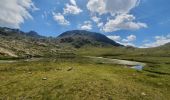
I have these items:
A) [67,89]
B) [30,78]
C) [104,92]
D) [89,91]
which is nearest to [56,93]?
[67,89]

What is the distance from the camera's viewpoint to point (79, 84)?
30.9 m

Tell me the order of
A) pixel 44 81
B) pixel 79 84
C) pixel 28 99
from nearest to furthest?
pixel 28 99
pixel 79 84
pixel 44 81

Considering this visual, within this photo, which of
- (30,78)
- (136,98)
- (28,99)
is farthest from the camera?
(30,78)

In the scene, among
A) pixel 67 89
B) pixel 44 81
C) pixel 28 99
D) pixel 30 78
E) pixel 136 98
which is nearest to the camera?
pixel 28 99

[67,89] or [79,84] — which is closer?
[67,89]

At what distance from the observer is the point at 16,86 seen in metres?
30.4

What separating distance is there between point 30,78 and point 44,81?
3.53m

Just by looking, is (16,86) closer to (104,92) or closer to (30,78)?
(30,78)

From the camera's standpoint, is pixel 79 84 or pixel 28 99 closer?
pixel 28 99

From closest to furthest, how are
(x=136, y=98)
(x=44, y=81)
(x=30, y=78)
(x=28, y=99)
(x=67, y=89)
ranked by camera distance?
(x=28, y=99) < (x=136, y=98) < (x=67, y=89) < (x=44, y=81) < (x=30, y=78)

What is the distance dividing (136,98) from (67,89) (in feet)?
29.8

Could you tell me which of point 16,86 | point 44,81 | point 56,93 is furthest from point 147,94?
point 16,86

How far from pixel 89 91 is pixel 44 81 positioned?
8.59m

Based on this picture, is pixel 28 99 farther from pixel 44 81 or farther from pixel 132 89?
pixel 132 89
